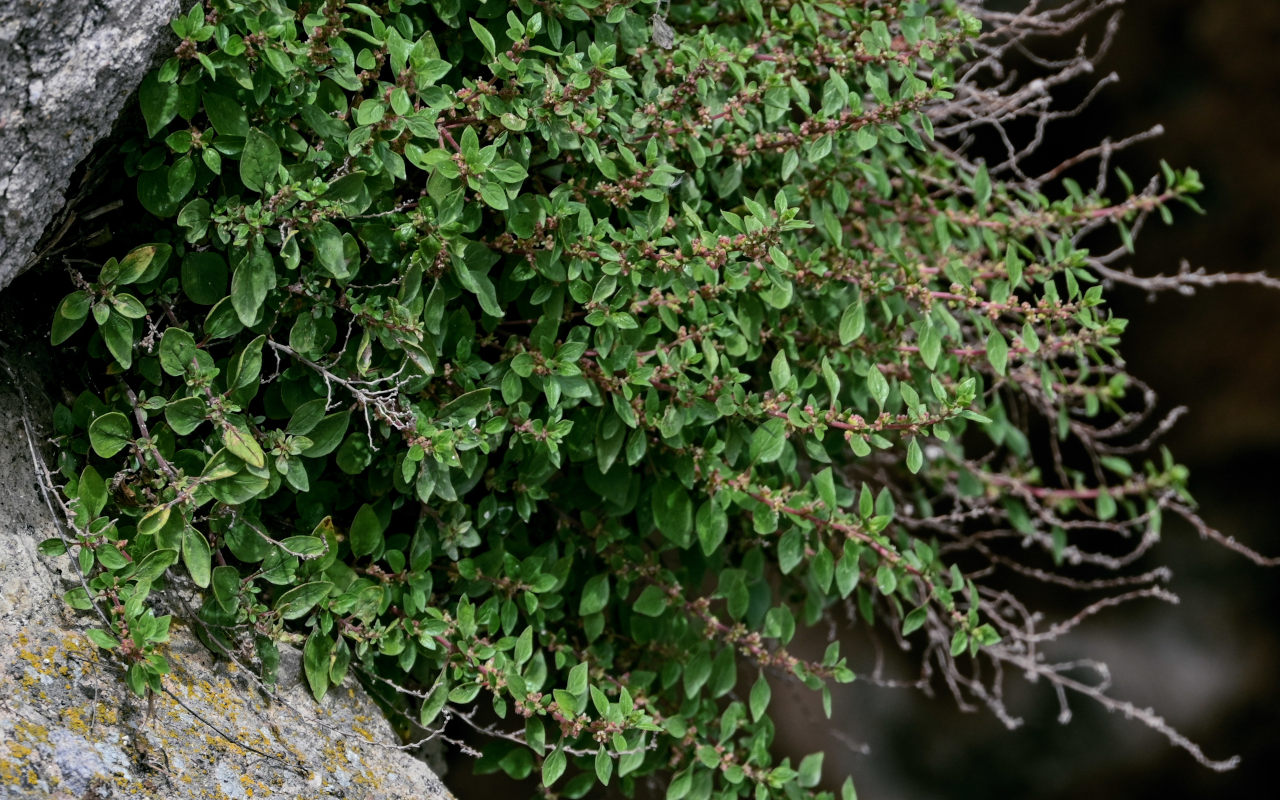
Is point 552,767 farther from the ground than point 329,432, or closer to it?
closer to it

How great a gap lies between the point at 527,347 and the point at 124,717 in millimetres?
793

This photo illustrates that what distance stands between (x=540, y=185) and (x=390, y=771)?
0.97m

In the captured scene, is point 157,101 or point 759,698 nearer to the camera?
point 157,101

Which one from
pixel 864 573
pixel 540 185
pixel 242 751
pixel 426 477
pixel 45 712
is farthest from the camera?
pixel 864 573

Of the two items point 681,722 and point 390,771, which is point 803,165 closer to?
point 681,722

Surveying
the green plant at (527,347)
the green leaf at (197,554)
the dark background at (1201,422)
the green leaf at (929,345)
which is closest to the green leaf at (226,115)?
the green plant at (527,347)

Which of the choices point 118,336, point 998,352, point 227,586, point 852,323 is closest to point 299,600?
point 227,586

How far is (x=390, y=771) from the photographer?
5.51ft

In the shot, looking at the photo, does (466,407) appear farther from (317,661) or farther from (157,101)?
(157,101)

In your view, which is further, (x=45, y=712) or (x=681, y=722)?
(x=681, y=722)

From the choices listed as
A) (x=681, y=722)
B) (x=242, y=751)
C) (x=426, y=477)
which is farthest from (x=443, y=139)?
(x=681, y=722)

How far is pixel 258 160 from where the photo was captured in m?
1.51

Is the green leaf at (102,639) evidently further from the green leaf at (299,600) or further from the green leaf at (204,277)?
the green leaf at (204,277)

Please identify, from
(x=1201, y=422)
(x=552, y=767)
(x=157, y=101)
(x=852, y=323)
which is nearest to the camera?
(x=157, y=101)
